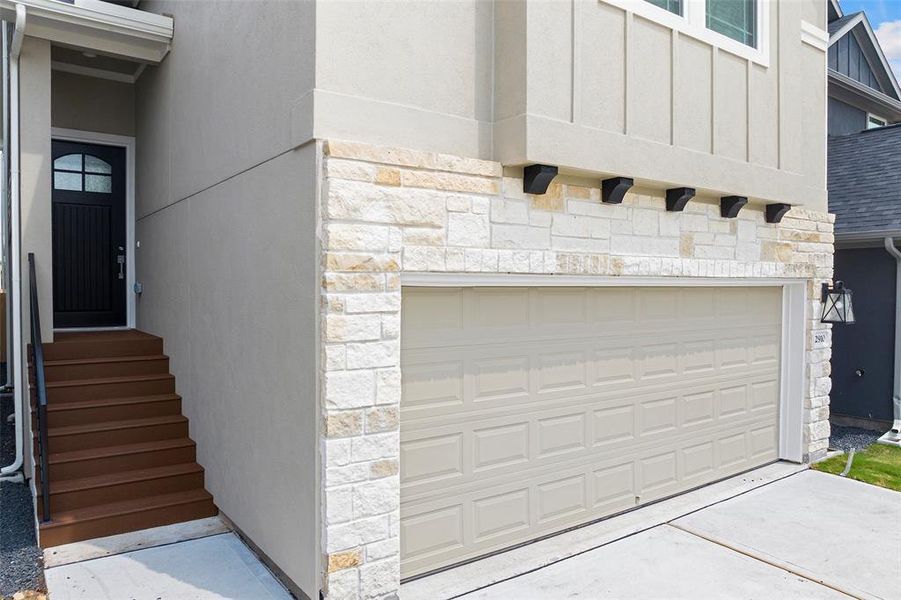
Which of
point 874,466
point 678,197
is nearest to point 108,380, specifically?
point 678,197

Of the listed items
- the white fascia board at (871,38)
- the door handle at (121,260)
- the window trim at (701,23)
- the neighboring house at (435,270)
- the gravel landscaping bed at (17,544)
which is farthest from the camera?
the white fascia board at (871,38)

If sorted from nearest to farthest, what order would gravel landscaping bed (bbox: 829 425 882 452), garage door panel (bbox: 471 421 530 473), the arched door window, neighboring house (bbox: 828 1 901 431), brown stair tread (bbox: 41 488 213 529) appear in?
garage door panel (bbox: 471 421 530 473), brown stair tread (bbox: 41 488 213 529), the arched door window, gravel landscaping bed (bbox: 829 425 882 452), neighboring house (bbox: 828 1 901 431)

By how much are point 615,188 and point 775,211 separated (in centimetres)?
236

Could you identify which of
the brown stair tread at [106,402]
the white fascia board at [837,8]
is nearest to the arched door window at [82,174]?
the brown stair tread at [106,402]

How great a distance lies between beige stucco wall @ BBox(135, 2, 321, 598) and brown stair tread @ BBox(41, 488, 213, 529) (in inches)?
6.4

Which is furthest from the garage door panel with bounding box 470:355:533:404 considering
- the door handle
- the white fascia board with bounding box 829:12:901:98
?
the white fascia board with bounding box 829:12:901:98

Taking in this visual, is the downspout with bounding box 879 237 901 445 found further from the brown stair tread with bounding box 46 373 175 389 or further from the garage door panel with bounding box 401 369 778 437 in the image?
the brown stair tread with bounding box 46 373 175 389

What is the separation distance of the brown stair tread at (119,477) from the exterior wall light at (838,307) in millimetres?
6208

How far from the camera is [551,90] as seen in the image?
13.9 ft

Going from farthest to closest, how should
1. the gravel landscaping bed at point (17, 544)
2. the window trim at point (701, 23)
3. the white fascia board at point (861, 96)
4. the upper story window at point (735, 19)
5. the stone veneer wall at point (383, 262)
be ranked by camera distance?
1. the white fascia board at point (861, 96)
2. the upper story window at point (735, 19)
3. the window trim at point (701, 23)
4. the gravel landscaping bed at point (17, 544)
5. the stone veneer wall at point (383, 262)

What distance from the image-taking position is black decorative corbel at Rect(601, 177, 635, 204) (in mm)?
4688

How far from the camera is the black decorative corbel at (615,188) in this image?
4.69 m

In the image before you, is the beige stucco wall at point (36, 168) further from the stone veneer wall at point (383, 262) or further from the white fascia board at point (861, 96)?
the white fascia board at point (861, 96)

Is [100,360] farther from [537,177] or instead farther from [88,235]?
[537,177]
